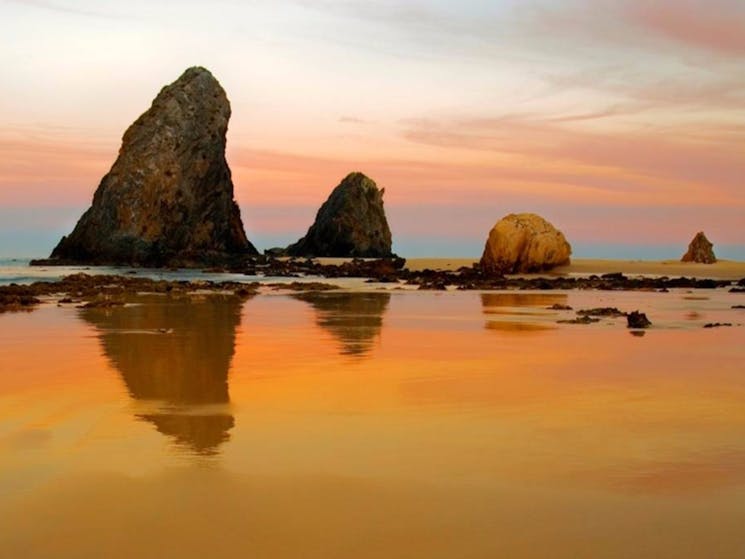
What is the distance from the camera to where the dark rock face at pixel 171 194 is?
171 ft

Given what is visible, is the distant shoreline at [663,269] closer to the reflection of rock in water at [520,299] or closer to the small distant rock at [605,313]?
the reflection of rock in water at [520,299]

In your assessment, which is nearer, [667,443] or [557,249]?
[667,443]

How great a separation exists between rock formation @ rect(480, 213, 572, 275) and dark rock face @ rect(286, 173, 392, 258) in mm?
31235

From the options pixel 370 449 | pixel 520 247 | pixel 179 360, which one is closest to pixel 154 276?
pixel 520 247

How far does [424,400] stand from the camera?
19.5 ft

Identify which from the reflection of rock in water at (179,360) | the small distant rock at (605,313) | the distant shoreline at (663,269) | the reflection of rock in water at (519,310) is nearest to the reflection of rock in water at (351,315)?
the reflection of rock in water at (179,360)

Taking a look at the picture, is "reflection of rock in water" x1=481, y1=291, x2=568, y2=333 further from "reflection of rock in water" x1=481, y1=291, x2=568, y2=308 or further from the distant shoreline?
the distant shoreline

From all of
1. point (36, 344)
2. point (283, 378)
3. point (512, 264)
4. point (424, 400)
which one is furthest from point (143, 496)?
point (512, 264)

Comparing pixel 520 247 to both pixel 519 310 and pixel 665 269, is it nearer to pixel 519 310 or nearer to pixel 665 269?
pixel 665 269

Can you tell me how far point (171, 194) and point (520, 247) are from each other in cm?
2852

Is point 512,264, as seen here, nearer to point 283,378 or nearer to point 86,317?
point 86,317

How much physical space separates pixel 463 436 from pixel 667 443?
1060mm

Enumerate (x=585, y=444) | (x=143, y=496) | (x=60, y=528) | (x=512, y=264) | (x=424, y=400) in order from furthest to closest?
1. (x=512, y=264)
2. (x=424, y=400)
3. (x=585, y=444)
4. (x=143, y=496)
5. (x=60, y=528)

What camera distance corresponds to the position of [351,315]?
13.9 meters
